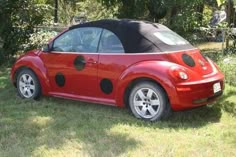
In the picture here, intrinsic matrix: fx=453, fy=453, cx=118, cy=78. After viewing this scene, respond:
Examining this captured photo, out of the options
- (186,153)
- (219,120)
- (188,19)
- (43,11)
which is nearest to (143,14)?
(188,19)

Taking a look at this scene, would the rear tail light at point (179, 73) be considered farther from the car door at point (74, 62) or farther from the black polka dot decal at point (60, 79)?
the black polka dot decal at point (60, 79)

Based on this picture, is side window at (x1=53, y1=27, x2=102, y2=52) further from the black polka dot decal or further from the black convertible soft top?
the black polka dot decal

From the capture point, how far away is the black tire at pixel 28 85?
7.85 metres

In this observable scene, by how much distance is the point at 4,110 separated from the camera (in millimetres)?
7301

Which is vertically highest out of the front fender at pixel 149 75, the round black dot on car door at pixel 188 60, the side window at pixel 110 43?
the side window at pixel 110 43

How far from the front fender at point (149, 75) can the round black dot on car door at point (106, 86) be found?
16cm

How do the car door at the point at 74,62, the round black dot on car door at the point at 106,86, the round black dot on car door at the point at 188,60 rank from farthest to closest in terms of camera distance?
the car door at the point at 74,62
the round black dot on car door at the point at 106,86
the round black dot on car door at the point at 188,60

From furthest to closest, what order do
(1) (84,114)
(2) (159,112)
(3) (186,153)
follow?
(1) (84,114), (2) (159,112), (3) (186,153)

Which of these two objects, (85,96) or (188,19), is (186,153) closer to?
(85,96)

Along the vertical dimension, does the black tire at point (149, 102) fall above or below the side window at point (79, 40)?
below

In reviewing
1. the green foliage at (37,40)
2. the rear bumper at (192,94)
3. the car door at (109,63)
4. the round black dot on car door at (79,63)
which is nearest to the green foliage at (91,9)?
the green foliage at (37,40)

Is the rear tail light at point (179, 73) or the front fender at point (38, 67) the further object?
the front fender at point (38, 67)

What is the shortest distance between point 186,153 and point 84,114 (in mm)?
2165

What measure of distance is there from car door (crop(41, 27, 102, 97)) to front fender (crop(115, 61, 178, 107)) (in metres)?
0.51
